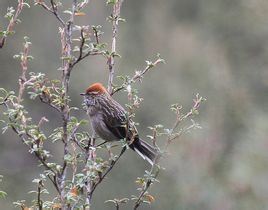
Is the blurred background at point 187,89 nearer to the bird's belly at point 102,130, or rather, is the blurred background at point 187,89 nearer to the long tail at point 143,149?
the bird's belly at point 102,130

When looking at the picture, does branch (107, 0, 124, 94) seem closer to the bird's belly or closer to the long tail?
the long tail

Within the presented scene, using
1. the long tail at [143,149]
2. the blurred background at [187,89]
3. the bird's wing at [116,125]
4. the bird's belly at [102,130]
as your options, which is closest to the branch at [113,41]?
the long tail at [143,149]

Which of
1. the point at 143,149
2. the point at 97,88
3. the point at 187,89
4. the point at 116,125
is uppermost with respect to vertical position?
the point at 187,89

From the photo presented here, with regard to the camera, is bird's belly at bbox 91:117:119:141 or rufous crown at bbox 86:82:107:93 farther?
rufous crown at bbox 86:82:107:93

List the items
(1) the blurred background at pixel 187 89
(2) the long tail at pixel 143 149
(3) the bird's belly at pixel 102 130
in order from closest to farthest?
(2) the long tail at pixel 143 149, (3) the bird's belly at pixel 102 130, (1) the blurred background at pixel 187 89

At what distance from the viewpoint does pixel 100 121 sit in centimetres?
545

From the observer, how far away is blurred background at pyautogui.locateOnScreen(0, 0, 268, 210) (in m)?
9.45

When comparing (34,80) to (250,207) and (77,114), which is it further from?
(77,114)

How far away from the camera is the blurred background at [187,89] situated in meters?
9.45

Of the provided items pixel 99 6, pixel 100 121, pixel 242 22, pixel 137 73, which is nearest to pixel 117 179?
pixel 242 22

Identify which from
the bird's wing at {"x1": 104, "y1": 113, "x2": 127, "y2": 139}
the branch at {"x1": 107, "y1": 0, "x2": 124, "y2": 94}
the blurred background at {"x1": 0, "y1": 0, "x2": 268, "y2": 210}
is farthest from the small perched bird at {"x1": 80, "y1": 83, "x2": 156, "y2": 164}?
the blurred background at {"x1": 0, "y1": 0, "x2": 268, "y2": 210}

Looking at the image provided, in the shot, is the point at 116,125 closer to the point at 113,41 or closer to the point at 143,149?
the point at 143,149

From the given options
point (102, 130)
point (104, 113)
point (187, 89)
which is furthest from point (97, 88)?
point (187, 89)

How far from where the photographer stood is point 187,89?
1711 centimetres
